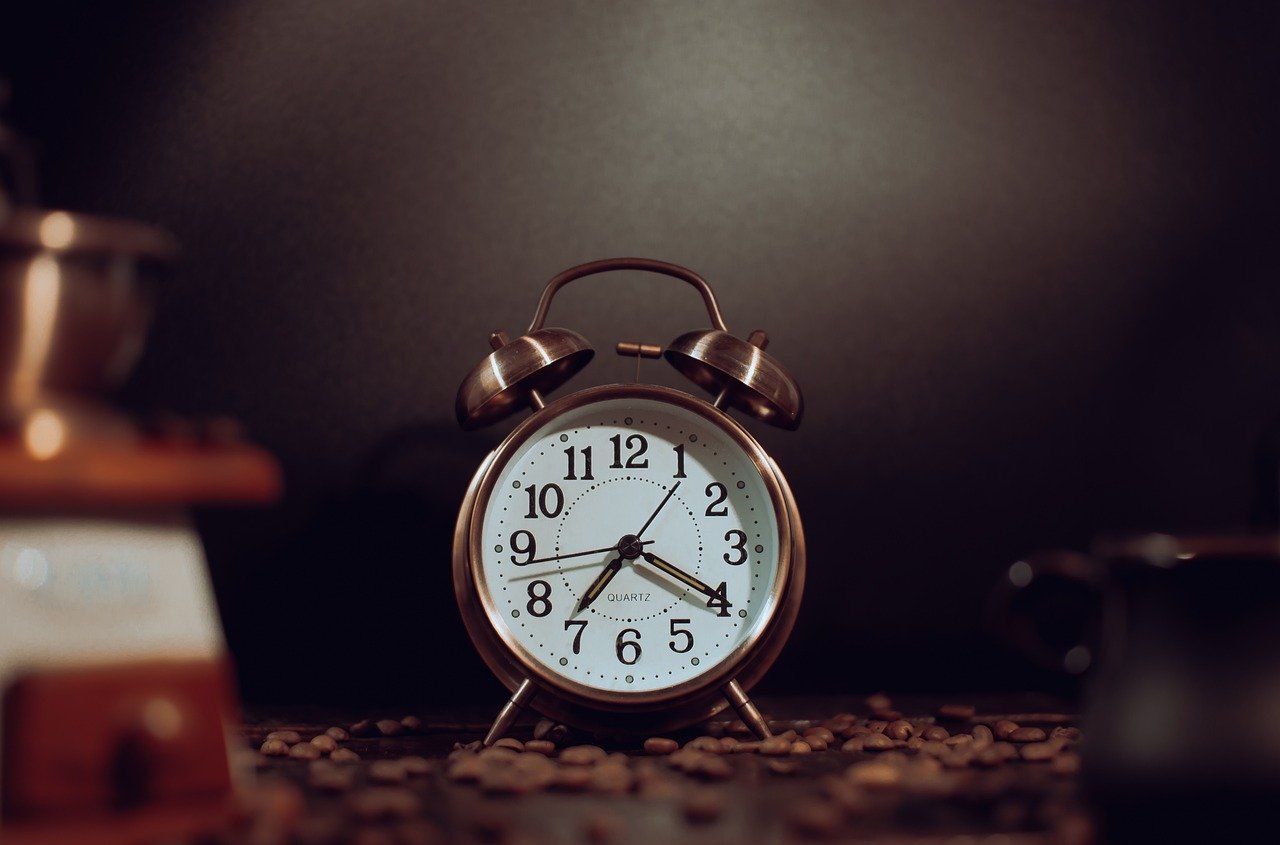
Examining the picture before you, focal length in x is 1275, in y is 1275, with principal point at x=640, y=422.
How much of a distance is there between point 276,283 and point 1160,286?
124cm

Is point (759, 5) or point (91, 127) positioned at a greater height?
point (759, 5)

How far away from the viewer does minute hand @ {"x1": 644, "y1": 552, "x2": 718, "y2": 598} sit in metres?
1.41

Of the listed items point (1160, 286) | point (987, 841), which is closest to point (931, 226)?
point (1160, 286)

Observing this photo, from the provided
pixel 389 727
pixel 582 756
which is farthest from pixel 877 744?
pixel 389 727

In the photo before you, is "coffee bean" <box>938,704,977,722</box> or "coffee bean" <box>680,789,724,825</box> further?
"coffee bean" <box>938,704,977,722</box>

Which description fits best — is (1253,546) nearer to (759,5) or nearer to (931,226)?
(931,226)

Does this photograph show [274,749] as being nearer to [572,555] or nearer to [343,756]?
[343,756]

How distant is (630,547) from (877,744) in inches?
13.5

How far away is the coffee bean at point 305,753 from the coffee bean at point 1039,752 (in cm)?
73

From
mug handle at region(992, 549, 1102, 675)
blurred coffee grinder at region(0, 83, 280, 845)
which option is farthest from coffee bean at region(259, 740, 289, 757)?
mug handle at region(992, 549, 1102, 675)

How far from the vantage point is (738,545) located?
56.2 inches

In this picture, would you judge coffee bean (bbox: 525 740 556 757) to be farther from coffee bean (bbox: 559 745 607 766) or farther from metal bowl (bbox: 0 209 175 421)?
metal bowl (bbox: 0 209 175 421)

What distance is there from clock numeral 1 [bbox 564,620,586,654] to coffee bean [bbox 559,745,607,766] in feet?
0.40

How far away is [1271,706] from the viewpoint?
0.92 metres
